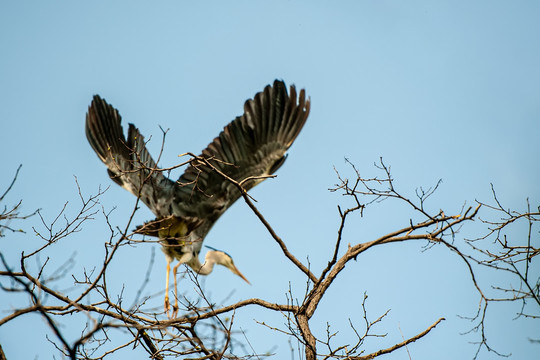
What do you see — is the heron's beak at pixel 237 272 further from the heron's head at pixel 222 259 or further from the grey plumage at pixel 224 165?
the grey plumage at pixel 224 165

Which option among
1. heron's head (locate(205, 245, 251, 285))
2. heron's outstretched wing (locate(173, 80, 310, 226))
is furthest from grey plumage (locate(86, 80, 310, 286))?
heron's head (locate(205, 245, 251, 285))

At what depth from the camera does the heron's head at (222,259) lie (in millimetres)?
6914

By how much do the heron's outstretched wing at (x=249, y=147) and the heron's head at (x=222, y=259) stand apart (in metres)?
0.35

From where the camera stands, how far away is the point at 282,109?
6723 mm

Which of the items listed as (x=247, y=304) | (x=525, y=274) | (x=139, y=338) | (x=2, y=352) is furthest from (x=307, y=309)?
(x=2, y=352)

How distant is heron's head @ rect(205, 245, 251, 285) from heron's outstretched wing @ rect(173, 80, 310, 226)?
355 millimetres

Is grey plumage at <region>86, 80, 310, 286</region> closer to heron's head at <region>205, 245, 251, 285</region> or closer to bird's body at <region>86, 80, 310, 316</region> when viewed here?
bird's body at <region>86, 80, 310, 316</region>

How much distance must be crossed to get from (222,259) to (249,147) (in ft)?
Answer: 4.12

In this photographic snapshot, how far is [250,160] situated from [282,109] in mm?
619

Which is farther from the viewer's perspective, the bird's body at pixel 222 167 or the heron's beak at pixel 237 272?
the heron's beak at pixel 237 272

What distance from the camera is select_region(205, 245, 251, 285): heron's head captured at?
22.7 feet

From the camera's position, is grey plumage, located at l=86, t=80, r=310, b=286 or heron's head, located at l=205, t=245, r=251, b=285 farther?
heron's head, located at l=205, t=245, r=251, b=285

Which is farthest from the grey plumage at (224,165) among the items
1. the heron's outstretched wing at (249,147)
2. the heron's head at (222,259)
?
the heron's head at (222,259)

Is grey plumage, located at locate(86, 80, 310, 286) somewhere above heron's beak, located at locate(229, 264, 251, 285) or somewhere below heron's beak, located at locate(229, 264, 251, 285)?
above
